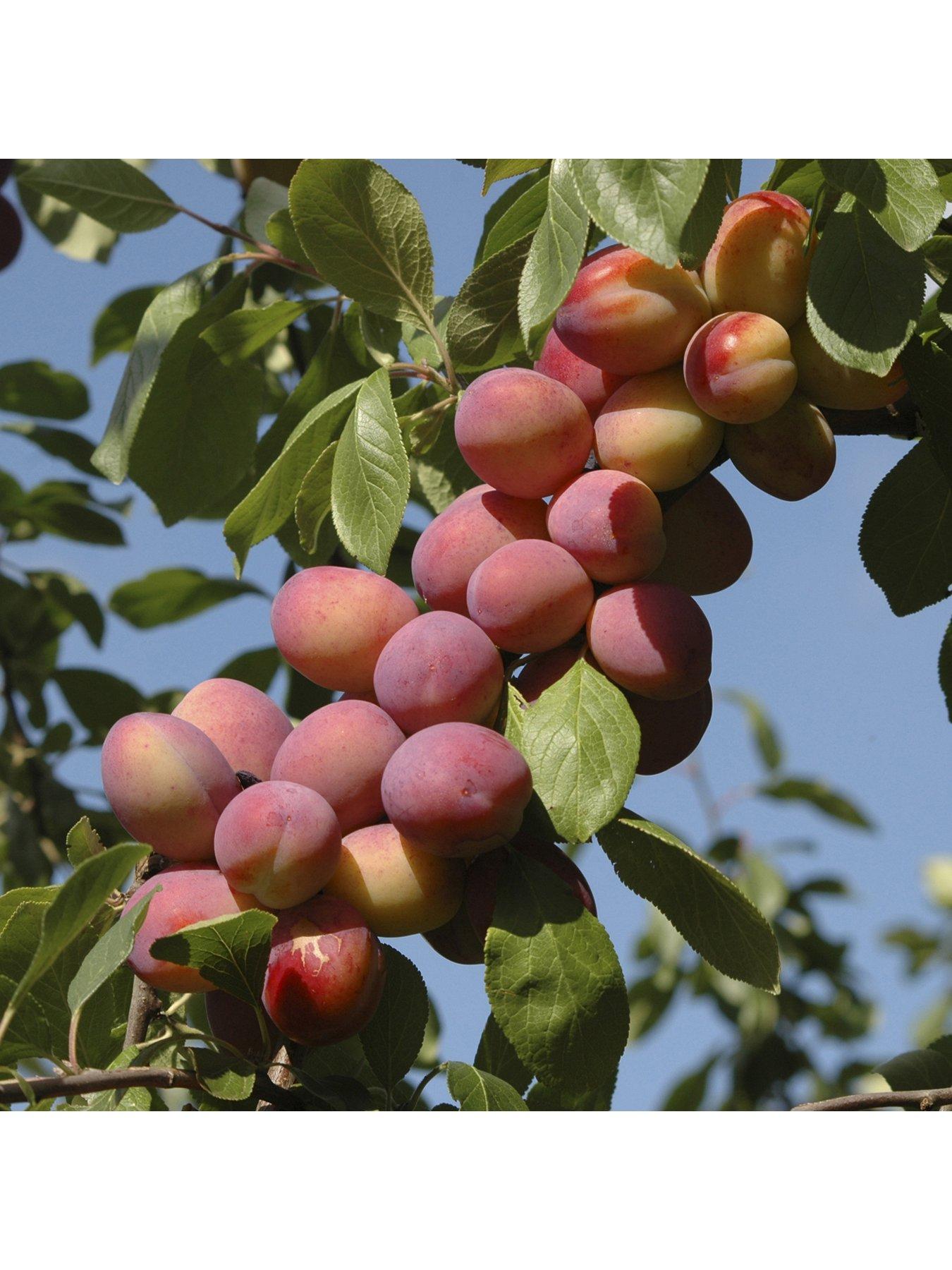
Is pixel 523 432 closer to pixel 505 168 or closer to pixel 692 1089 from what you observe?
pixel 505 168

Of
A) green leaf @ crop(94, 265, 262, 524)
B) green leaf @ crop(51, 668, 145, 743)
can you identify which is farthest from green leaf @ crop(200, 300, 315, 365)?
green leaf @ crop(51, 668, 145, 743)

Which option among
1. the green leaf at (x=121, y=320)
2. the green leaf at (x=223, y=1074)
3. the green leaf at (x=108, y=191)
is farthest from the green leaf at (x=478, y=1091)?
the green leaf at (x=121, y=320)

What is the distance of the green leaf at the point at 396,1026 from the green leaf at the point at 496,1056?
78mm

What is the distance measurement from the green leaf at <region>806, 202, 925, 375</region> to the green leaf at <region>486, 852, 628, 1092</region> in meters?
0.32

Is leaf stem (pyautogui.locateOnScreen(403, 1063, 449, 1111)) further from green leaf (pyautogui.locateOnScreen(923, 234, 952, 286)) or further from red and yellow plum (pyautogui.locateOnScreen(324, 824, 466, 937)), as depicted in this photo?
green leaf (pyautogui.locateOnScreen(923, 234, 952, 286))

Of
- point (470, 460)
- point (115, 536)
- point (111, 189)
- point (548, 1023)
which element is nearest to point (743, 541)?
point (470, 460)

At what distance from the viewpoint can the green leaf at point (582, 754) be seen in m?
0.61

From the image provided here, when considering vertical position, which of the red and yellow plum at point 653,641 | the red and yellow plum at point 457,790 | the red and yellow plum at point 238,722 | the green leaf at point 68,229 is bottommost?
the red and yellow plum at point 238,722

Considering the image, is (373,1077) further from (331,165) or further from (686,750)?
(331,165)

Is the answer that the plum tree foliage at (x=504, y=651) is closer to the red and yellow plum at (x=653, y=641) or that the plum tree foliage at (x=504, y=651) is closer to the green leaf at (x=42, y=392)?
the red and yellow plum at (x=653, y=641)

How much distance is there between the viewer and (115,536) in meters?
1.69

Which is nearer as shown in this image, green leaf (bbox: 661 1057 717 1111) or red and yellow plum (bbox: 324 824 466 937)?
red and yellow plum (bbox: 324 824 466 937)

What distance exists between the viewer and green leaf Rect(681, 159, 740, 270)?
25.1 inches

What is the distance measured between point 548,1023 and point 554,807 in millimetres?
108
